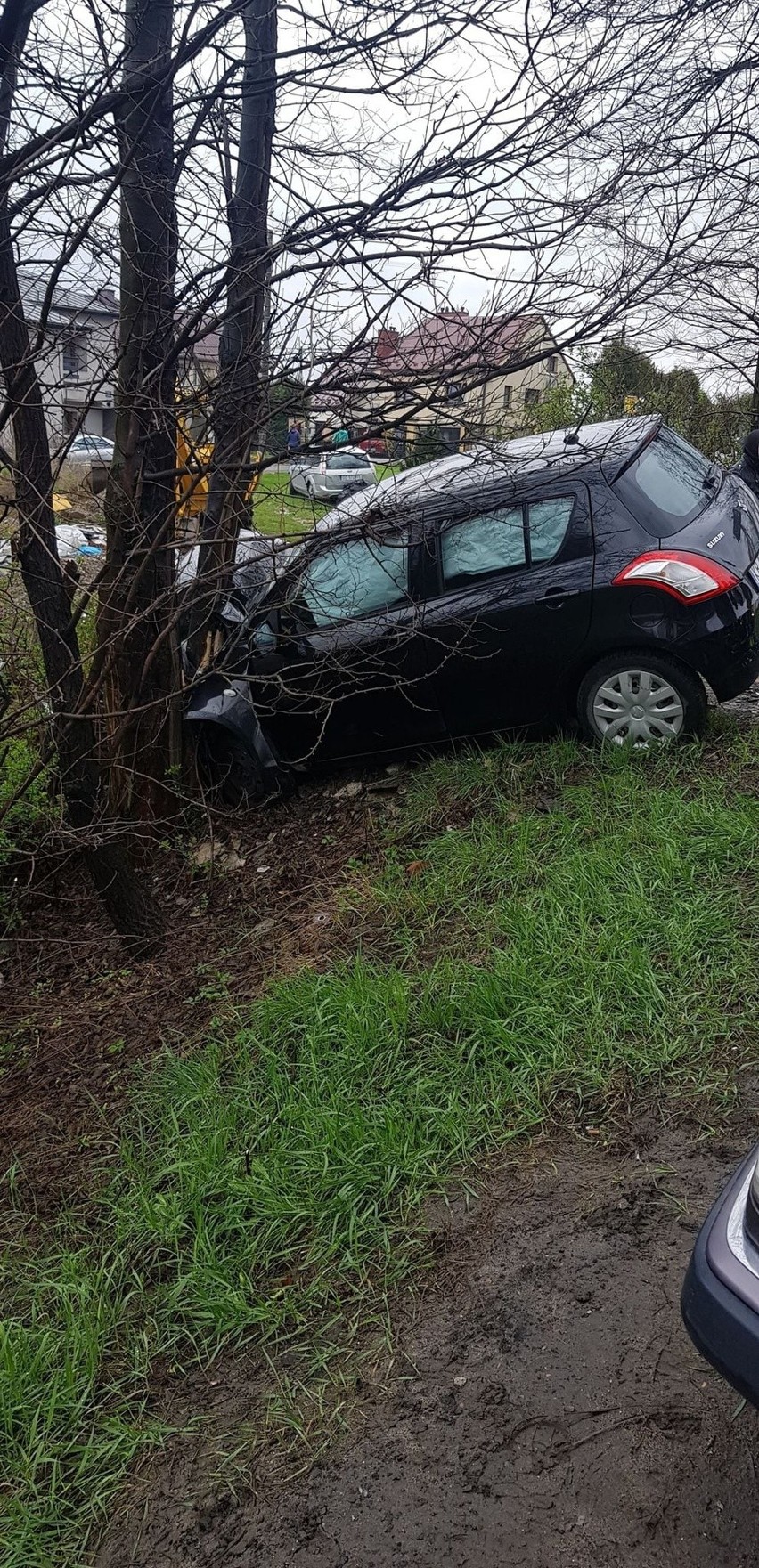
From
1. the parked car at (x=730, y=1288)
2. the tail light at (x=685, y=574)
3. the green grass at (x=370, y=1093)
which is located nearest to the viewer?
the parked car at (x=730, y=1288)

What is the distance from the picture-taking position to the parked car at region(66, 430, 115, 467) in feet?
16.0

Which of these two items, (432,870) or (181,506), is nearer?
(432,870)

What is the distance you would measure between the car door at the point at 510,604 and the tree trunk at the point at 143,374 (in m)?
1.51

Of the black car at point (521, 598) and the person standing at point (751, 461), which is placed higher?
the person standing at point (751, 461)

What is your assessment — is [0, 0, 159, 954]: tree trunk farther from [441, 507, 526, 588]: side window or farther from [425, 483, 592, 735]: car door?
[441, 507, 526, 588]: side window

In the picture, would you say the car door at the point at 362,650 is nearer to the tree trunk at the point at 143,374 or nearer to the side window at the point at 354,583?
the side window at the point at 354,583

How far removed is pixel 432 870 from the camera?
5.20 metres

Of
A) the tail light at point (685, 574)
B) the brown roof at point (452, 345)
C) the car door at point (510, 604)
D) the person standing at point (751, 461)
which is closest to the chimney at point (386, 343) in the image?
the brown roof at point (452, 345)

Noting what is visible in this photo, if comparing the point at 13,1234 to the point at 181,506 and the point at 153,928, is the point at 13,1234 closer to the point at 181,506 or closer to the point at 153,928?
the point at 153,928

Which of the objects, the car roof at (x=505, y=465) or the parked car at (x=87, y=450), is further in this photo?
the car roof at (x=505, y=465)

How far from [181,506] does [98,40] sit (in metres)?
2.01

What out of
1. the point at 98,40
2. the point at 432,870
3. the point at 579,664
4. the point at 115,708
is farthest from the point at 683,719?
the point at 98,40

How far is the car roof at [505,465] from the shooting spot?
5.29 metres

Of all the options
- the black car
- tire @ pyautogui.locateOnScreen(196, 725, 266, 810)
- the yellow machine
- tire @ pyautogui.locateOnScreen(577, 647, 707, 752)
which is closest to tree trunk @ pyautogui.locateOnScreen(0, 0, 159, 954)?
the yellow machine
